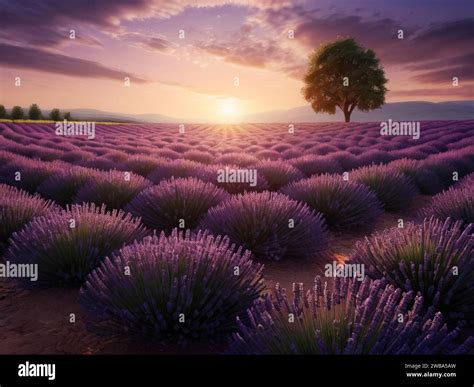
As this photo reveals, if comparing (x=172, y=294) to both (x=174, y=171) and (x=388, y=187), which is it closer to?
(x=388, y=187)

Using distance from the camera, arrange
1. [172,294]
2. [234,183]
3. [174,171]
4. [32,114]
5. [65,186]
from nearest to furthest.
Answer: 1. [172,294]
2. [65,186]
3. [234,183]
4. [174,171]
5. [32,114]

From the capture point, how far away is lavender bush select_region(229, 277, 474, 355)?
1720mm

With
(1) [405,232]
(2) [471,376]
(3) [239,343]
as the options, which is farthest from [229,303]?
(1) [405,232]

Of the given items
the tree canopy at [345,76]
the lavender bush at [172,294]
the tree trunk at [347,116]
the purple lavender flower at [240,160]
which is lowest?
the lavender bush at [172,294]

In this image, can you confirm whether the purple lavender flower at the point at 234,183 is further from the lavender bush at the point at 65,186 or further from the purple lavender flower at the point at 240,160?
the purple lavender flower at the point at 240,160

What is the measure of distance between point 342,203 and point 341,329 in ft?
10.6

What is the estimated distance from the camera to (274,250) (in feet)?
12.1

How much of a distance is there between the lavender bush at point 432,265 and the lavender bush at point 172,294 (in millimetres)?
912

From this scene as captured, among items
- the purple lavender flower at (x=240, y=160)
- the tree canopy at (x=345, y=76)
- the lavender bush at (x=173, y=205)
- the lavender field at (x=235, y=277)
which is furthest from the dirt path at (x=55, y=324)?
the tree canopy at (x=345, y=76)

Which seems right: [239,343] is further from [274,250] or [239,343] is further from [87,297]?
[274,250]

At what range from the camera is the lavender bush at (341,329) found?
1.72 m

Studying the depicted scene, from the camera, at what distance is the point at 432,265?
258 cm

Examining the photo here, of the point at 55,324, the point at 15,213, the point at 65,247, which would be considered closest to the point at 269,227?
the point at 65,247

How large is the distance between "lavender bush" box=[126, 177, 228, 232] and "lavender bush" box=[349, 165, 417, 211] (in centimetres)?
249
